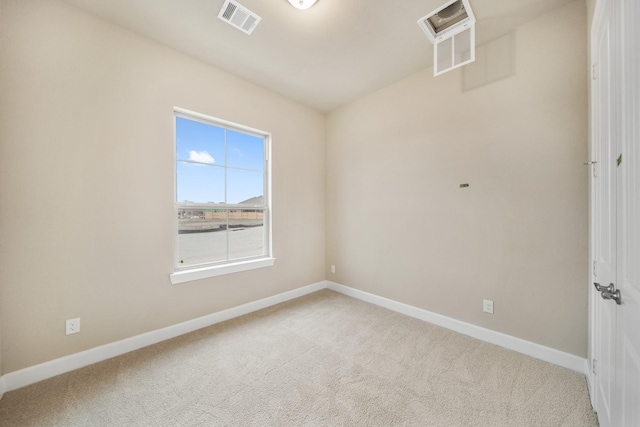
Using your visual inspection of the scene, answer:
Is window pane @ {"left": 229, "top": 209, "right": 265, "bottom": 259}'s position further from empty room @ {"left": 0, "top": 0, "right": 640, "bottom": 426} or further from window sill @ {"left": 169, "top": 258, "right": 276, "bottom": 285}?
window sill @ {"left": 169, "top": 258, "right": 276, "bottom": 285}

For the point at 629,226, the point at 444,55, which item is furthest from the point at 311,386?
the point at 444,55

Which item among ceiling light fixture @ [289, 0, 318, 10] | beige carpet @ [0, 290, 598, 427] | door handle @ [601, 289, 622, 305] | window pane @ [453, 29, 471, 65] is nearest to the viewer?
door handle @ [601, 289, 622, 305]

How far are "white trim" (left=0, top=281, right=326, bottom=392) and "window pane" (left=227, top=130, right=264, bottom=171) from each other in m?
1.76

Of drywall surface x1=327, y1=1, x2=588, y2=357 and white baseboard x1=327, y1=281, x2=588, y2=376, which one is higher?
drywall surface x1=327, y1=1, x2=588, y2=357

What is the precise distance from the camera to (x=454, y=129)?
2.53 meters

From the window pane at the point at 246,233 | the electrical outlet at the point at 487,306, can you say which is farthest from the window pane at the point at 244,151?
the electrical outlet at the point at 487,306

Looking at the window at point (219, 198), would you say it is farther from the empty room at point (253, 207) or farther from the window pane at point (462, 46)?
the window pane at point (462, 46)

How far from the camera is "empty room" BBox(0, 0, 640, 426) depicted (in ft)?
4.93

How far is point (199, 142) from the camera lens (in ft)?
9.00

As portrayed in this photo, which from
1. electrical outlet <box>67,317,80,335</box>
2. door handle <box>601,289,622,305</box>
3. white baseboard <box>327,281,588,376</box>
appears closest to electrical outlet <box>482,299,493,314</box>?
white baseboard <box>327,281,588,376</box>

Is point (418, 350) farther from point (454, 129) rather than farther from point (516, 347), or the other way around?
point (454, 129)

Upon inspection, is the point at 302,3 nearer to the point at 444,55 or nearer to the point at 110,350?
the point at 444,55

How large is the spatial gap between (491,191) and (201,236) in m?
3.06

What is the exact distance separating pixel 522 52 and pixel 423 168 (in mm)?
1252
